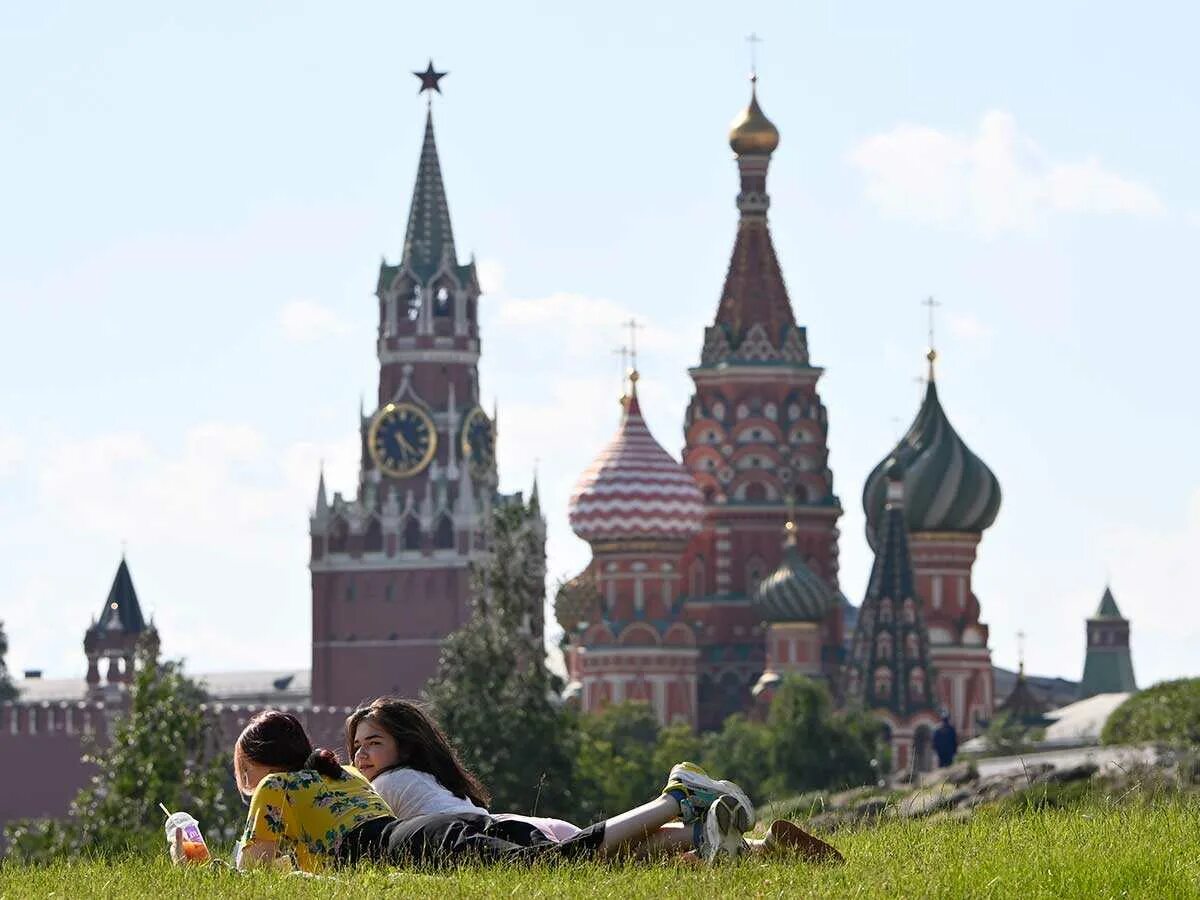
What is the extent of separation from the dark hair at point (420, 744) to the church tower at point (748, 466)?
92946 mm

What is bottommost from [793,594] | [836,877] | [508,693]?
[836,877]

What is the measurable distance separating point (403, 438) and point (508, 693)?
200ft

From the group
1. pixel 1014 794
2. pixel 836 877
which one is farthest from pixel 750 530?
pixel 836 877

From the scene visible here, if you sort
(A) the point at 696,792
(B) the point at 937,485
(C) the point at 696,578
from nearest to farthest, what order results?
1. (A) the point at 696,792
2. (B) the point at 937,485
3. (C) the point at 696,578

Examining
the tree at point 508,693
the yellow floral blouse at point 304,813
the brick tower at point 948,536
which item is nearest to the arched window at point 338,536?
→ the brick tower at point 948,536

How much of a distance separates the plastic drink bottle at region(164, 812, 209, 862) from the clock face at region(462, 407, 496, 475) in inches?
4317

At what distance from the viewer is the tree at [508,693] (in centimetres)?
6015

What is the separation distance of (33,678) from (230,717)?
211 ft

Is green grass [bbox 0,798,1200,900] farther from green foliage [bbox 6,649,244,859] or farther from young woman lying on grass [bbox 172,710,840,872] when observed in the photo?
green foliage [bbox 6,649,244,859]

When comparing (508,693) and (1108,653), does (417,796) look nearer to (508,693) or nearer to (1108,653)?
(508,693)

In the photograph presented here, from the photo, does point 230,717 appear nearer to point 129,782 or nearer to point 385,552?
point 385,552

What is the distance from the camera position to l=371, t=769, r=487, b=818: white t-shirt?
1338 centimetres

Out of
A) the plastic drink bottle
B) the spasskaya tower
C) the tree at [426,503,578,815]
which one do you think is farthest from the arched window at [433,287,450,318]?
the plastic drink bottle

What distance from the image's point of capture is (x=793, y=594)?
10362 cm
